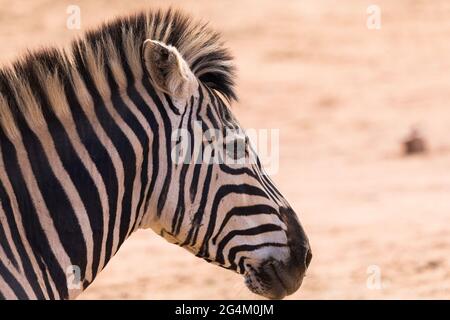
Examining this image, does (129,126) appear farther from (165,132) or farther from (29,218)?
(29,218)

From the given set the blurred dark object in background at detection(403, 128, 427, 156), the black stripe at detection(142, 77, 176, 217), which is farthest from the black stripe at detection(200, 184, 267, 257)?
the blurred dark object in background at detection(403, 128, 427, 156)

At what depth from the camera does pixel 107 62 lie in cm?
448

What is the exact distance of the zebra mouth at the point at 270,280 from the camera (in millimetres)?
4539

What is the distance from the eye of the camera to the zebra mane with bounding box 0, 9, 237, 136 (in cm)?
431

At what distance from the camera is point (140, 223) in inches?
179

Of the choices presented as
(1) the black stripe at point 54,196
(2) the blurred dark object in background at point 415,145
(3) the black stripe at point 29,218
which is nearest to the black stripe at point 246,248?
(1) the black stripe at point 54,196

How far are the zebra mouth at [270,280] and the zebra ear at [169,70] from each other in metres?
0.87

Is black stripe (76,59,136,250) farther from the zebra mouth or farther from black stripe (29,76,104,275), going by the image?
the zebra mouth

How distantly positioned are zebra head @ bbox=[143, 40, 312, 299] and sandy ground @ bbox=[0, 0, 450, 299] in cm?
118

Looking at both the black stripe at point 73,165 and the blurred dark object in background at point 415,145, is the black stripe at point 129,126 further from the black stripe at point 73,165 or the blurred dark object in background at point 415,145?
the blurred dark object in background at point 415,145
